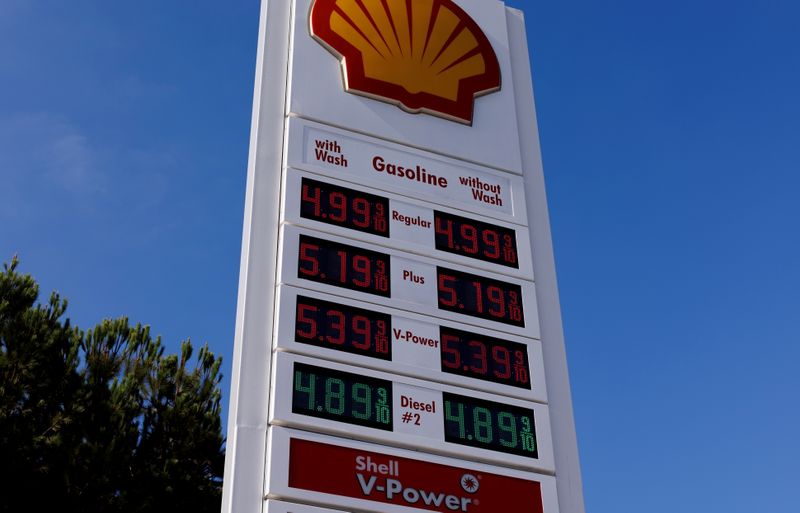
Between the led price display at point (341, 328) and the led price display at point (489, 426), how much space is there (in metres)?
0.90

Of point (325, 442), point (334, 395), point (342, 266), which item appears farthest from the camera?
point (342, 266)

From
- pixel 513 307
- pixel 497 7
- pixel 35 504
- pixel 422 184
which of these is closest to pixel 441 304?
pixel 513 307

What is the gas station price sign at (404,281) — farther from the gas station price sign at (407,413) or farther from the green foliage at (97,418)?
the green foliage at (97,418)

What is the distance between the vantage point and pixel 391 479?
9.97 meters

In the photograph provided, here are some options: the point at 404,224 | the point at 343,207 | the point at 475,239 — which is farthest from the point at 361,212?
the point at 475,239

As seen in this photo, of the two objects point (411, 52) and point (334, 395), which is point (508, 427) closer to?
point (334, 395)

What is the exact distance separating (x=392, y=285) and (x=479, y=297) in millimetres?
1114

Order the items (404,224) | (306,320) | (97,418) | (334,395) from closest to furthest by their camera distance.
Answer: (334,395), (306,320), (404,224), (97,418)

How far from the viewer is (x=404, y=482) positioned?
10.0 m

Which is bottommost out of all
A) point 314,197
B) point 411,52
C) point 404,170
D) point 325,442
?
point 325,442

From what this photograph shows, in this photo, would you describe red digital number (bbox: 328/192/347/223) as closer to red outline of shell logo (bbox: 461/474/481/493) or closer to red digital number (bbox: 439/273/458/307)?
red digital number (bbox: 439/273/458/307)

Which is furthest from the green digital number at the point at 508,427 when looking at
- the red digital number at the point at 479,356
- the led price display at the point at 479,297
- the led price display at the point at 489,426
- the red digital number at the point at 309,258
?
the red digital number at the point at 309,258

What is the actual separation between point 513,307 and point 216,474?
862 centimetres

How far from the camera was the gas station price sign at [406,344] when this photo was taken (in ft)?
34.3
